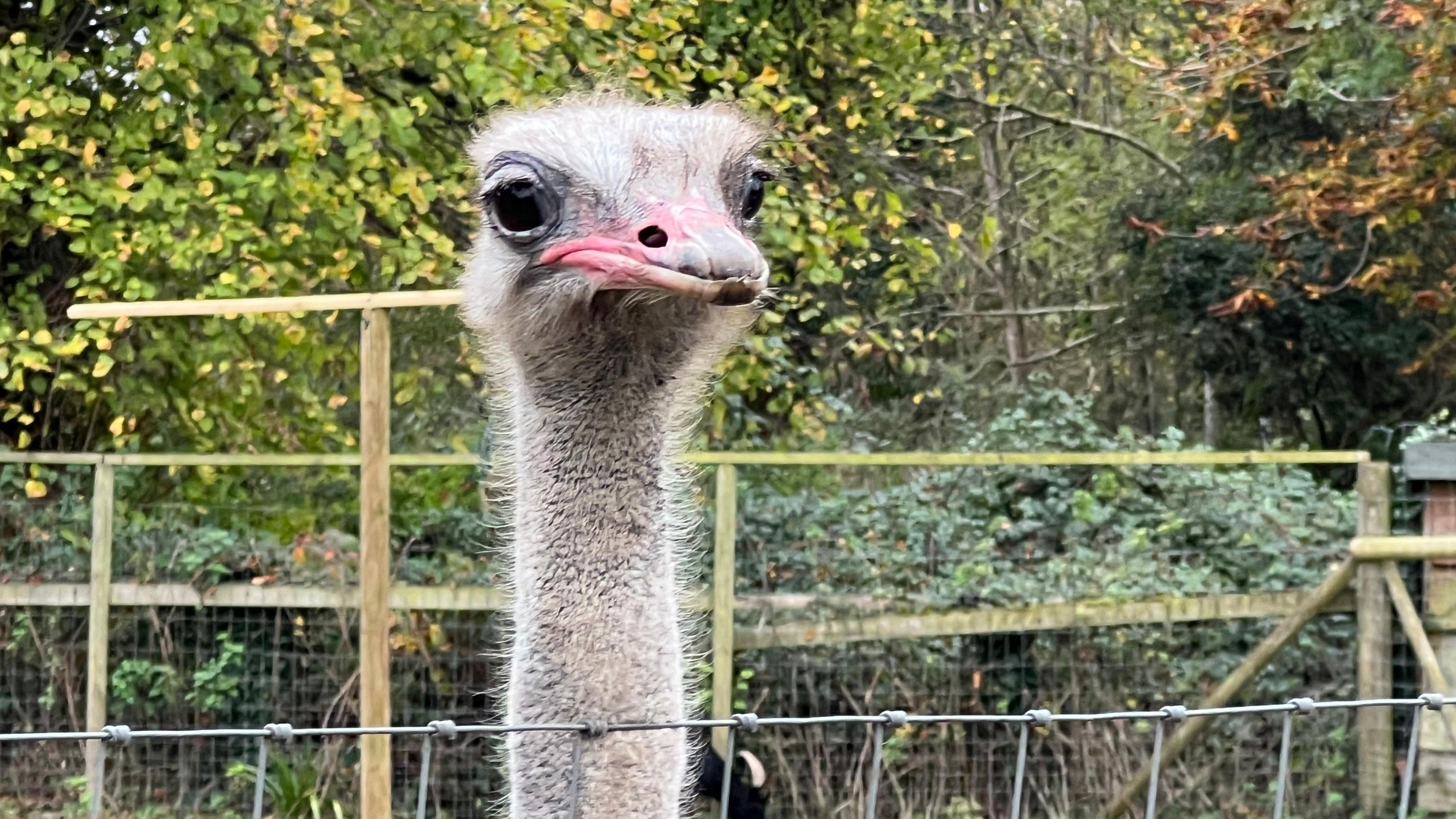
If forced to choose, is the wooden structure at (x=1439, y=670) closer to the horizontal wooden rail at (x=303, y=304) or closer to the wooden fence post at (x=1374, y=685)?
the wooden fence post at (x=1374, y=685)

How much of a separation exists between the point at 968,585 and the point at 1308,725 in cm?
105

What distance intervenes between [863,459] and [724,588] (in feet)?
1.78

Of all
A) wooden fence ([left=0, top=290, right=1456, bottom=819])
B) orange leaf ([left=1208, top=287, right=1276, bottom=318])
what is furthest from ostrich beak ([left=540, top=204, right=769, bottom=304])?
orange leaf ([left=1208, top=287, right=1276, bottom=318])

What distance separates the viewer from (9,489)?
5859 millimetres

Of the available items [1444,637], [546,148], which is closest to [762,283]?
[546,148]

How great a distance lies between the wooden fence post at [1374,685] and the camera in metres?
4.87

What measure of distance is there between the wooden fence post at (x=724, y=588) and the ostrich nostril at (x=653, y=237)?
3325 mm

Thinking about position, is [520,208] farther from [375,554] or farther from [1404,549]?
[1404,549]

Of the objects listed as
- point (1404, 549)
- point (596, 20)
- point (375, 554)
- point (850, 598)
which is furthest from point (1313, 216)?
point (375, 554)

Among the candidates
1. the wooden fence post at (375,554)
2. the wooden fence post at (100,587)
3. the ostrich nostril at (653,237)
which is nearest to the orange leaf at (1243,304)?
the wooden fence post at (100,587)

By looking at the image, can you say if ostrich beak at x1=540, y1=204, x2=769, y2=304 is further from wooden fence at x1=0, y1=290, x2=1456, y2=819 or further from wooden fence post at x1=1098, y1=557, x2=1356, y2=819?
wooden fence post at x1=1098, y1=557, x2=1356, y2=819

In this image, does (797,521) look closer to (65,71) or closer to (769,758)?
(769,758)

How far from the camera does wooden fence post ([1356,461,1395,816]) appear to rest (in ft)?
16.0

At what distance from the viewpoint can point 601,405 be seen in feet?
6.47
